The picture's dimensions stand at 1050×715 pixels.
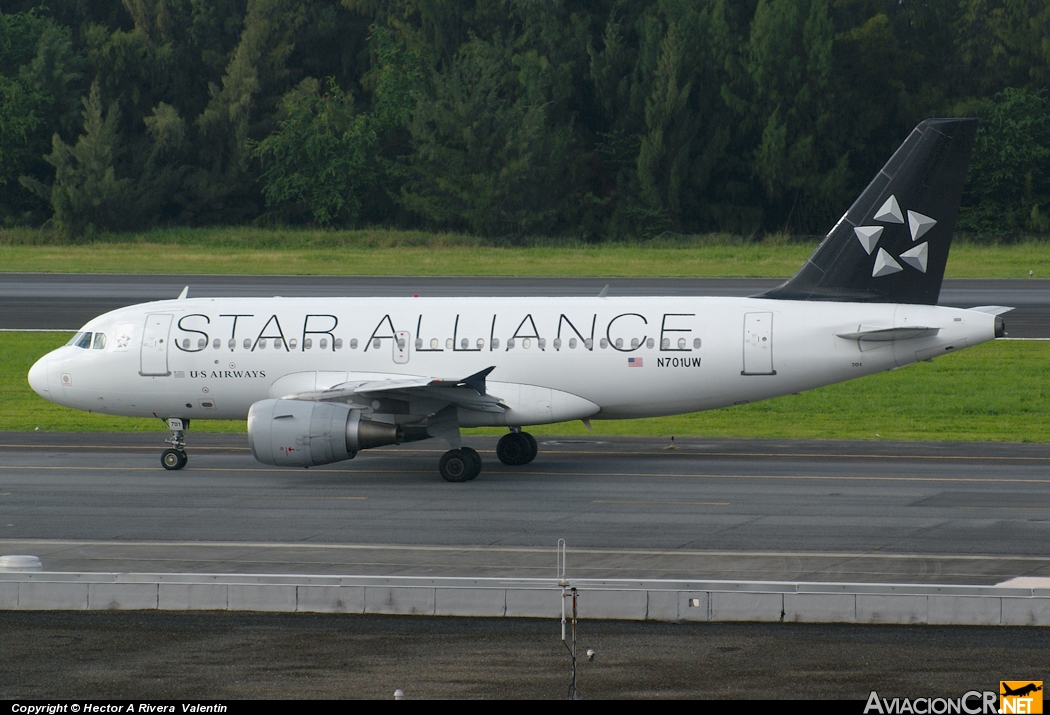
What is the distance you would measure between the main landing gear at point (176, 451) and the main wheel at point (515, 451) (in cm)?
690

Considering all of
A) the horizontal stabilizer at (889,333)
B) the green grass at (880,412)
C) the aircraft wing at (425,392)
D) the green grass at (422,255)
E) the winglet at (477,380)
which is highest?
the horizontal stabilizer at (889,333)

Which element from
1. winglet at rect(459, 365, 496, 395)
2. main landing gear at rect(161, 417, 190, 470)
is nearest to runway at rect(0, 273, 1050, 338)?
main landing gear at rect(161, 417, 190, 470)

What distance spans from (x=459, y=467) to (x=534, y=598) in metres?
11.6

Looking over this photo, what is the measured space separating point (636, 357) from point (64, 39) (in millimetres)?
87509

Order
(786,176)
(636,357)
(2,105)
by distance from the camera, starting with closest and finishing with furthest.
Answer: (636,357), (786,176), (2,105)

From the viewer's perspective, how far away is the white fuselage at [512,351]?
2736 centimetres

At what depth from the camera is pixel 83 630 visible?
15188 millimetres

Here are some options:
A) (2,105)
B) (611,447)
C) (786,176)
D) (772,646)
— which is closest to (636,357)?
(611,447)

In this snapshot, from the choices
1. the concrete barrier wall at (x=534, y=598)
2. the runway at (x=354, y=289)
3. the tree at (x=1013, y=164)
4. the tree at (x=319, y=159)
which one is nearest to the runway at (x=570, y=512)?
the concrete barrier wall at (x=534, y=598)

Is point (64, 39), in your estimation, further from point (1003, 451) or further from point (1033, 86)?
point (1003, 451)

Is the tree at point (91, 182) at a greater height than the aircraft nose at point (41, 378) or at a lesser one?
greater

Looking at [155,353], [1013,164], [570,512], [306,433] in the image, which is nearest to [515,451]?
[306,433]

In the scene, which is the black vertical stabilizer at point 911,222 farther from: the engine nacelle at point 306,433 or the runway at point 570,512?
the engine nacelle at point 306,433

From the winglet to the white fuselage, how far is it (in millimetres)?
1166
